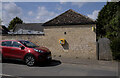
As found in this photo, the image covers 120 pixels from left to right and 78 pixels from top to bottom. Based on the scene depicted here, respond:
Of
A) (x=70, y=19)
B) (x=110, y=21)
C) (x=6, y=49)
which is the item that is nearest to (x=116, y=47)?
(x=70, y=19)

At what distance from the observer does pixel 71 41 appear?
9633 millimetres

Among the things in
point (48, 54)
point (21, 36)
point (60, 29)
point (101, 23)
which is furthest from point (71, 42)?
point (101, 23)

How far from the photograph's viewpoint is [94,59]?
29.2 feet

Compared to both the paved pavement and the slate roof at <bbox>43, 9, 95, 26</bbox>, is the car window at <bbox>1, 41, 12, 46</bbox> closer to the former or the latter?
the paved pavement

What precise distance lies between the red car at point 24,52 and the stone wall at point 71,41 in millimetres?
2922

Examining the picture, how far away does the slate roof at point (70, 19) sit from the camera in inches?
372

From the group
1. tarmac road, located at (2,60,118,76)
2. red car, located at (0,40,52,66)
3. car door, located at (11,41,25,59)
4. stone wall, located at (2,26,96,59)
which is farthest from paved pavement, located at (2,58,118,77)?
stone wall, located at (2,26,96,59)

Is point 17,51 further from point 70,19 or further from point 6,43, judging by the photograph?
point 70,19

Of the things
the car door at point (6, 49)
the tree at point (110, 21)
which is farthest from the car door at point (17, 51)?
the tree at point (110, 21)

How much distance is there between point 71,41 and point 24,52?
4425 mm

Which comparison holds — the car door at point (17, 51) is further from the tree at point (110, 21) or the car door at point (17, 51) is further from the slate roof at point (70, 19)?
the tree at point (110, 21)

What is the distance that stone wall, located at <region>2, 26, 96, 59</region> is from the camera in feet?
30.2

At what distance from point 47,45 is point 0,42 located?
158 inches

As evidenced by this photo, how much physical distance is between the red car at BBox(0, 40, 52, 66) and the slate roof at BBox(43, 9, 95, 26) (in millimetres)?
3817
